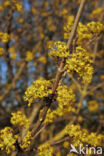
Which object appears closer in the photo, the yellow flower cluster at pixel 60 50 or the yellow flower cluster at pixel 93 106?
the yellow flower cluster at pixel 60 50

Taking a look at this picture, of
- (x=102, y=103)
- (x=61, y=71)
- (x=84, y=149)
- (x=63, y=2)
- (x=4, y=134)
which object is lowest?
(x=102, y=103)

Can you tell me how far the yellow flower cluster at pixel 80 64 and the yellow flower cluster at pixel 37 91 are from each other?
283 mm

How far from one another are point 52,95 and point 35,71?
17.2 ft

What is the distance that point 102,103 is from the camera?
860 cm

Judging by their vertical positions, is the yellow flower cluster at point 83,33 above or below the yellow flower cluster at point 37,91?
above

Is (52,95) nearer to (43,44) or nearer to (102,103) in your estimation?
(43,44)

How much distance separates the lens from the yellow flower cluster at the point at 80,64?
71.7 inches

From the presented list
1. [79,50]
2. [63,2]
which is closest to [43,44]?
[63,2]

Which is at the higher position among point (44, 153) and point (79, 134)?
point (79, 134)

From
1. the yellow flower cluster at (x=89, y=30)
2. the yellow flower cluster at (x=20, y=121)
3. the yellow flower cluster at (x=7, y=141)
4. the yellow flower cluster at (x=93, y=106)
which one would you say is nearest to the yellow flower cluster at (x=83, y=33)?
the yellow flower cluster at (x=89, y=30)

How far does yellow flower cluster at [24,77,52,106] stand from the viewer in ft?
6.10

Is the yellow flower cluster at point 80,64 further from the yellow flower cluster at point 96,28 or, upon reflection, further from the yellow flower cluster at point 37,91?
the yellow flower cluster at point 96,28

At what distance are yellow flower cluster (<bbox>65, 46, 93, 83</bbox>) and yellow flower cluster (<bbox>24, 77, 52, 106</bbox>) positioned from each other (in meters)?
0.28

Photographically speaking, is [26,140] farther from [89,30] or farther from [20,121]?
[89,30]
